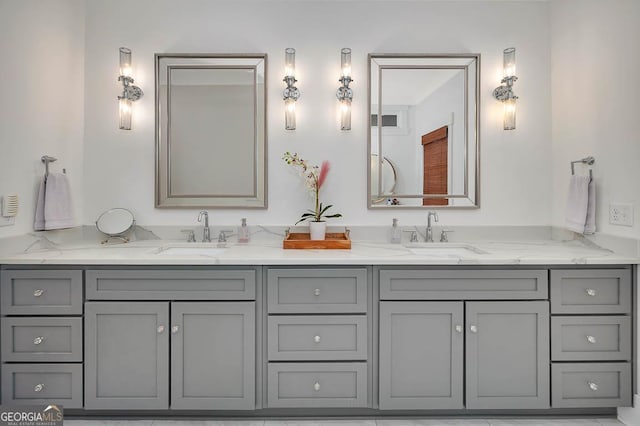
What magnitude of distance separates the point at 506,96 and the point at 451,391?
1.73 m

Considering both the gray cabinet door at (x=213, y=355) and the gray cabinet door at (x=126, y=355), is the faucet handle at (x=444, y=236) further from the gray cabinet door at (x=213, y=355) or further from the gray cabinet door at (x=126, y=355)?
the gray cabinet door at (x=126, y=355)

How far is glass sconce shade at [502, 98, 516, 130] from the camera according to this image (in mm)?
2291

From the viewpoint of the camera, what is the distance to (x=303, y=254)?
188 centimetres

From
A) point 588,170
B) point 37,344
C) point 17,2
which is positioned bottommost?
point 37,344

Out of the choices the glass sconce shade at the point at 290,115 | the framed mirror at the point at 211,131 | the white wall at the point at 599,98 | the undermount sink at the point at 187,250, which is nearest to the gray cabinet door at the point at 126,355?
the undermount sink at the point at 187,250

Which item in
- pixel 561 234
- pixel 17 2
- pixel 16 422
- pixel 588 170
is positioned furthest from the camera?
pixel 561 234

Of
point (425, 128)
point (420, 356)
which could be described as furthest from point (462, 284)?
point (425, 128)

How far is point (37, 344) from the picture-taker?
5.86ft

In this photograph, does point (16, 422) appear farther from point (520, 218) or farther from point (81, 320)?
point (520, 218)

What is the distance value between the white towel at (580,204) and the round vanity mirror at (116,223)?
2.59m

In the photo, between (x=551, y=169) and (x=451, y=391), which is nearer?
(x=451, y=391)

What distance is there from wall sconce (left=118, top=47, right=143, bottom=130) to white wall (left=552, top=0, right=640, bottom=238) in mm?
2616

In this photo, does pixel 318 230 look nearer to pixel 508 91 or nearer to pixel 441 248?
pixel 441 248

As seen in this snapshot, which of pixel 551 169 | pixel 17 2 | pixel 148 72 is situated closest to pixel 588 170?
pixel 551 169
